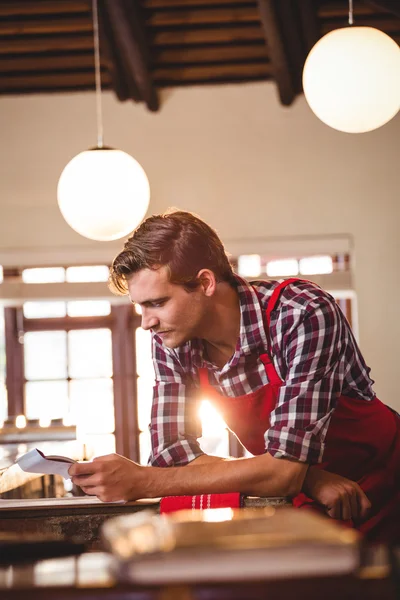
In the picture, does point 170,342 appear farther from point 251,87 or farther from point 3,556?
point 251,87

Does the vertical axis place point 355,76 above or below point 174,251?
above

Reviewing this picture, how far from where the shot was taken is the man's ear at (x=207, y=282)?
1.84 meters

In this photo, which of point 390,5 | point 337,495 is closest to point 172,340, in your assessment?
point 337,495

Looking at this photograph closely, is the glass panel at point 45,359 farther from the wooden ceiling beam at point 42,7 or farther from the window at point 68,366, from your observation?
the wooden ceiling beam at point 42,7

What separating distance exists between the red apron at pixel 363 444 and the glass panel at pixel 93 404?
4.40 meters

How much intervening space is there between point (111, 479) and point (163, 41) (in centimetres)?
387

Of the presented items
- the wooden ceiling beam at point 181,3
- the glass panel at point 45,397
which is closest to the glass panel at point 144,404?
the glass panel at point 45,397

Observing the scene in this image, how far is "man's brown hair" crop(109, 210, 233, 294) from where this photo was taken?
1.78 m

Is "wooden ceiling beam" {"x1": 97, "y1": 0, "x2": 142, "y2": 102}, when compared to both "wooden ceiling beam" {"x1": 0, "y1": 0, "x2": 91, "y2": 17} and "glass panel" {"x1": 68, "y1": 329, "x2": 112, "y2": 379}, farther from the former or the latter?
"glass panel" {"x1": 68, "y1": 329, "x2": 112, "y2": 379}

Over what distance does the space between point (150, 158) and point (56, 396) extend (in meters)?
2.12

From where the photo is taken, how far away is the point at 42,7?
4.50m

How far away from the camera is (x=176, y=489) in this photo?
1659mm

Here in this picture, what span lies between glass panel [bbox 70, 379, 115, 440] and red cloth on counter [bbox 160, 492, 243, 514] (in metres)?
4.67

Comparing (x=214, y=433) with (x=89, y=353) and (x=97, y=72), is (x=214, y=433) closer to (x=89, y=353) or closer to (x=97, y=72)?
(x=89, y=353)
